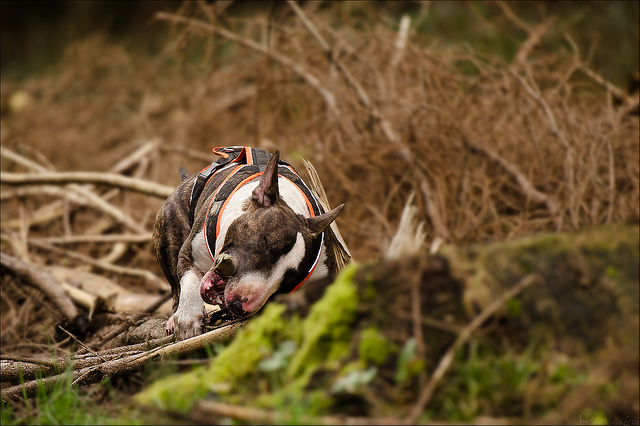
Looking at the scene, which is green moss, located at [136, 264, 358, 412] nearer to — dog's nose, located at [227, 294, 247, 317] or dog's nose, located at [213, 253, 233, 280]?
dog's nose, located at [227, 294, 247, 317]

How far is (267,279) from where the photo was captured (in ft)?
12.0

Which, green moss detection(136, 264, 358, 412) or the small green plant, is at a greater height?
green moss detection(136, 264, 358, 412)

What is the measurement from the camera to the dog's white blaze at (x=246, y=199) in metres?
3.96

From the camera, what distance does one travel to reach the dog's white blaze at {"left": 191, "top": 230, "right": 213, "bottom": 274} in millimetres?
4219

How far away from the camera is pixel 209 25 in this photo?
291 inches

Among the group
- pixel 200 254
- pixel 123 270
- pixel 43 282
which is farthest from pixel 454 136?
pixel 43 282

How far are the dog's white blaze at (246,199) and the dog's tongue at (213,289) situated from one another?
0.84ft

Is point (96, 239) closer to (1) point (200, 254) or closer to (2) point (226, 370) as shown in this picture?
(1) point (200, 254)

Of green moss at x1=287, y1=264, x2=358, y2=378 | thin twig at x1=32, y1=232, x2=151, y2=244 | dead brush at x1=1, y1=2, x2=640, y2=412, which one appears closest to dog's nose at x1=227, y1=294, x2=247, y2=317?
green moss at x1=287, y1=264, x2=358, y2=378

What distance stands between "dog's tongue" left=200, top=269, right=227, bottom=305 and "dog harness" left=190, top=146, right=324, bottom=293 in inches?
15.3

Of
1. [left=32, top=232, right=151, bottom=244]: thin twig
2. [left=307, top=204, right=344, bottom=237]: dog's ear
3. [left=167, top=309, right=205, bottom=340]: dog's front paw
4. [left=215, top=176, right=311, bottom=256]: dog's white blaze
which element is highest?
[left=215, top=176, right=311, bottom=256]: dog's white blaze

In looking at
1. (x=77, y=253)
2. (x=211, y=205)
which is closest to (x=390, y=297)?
(x=211, y=205)

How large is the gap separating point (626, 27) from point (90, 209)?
27.7 feet

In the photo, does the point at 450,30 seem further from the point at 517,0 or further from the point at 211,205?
the point at 211,205
